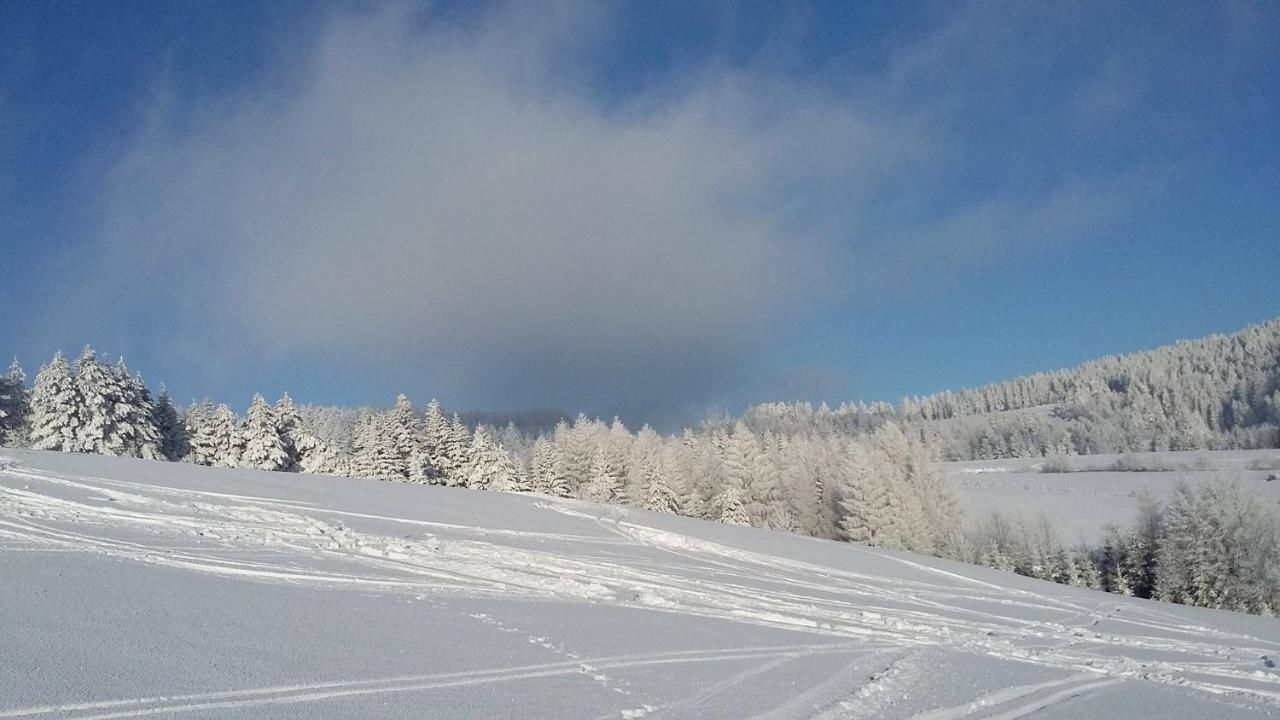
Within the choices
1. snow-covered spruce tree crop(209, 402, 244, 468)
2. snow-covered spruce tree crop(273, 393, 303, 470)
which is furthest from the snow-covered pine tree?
snow-covered spruce tree crop(209, 402, 244, 468)

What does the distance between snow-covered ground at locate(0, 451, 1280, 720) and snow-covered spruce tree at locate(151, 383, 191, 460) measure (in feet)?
104

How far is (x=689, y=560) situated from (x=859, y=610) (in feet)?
21.1

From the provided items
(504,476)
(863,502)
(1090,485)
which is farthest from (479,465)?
(1090,485)

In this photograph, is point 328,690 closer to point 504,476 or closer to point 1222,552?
point 504,476

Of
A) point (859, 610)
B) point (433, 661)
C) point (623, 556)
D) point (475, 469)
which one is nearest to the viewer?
point (433, 661)

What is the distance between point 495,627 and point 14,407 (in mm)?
60780

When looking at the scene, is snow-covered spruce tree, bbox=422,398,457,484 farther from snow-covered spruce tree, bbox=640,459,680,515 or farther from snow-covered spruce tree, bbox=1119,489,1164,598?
snow-covered spruce tree, bbox=1119,489,1164,598

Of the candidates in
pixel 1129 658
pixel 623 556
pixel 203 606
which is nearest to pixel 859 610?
pixel 1129 658

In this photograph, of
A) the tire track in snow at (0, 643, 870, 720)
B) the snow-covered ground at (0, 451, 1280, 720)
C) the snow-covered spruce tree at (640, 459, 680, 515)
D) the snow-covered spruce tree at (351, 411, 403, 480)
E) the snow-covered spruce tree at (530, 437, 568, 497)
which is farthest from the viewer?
the snow-covered spruce tree at (530, 437, 568, 497)

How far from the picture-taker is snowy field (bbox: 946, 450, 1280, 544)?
5438cm

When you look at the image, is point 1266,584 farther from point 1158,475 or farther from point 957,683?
point 1158,475

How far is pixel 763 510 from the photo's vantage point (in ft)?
192

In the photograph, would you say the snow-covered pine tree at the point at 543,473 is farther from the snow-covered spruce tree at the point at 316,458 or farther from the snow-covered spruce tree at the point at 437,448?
the snow-covered spruce tree at the point at 316,458

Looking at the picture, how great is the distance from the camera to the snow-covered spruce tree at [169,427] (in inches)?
2059
